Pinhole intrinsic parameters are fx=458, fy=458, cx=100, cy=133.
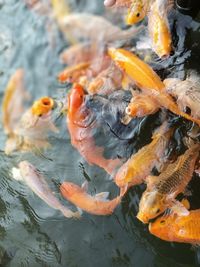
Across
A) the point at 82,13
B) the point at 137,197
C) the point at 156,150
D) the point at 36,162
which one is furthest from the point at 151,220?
the point at 82,13

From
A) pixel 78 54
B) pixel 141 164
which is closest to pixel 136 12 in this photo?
pixel 78 54

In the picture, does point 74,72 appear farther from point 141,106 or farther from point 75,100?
point 141,106

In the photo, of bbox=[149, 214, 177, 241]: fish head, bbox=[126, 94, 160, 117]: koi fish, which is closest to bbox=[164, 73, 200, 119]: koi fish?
bbox=[126, 94, 160, 117]: koi fish

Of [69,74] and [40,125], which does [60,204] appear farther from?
[69,74]

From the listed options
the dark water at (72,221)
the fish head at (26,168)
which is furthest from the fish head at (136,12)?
the fish head at (26,168)

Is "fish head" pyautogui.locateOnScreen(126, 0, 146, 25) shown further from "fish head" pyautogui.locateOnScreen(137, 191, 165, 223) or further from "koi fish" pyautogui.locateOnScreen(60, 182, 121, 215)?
"fish head" pyautogui.locateOnScreen(137, 191, 165, 223)

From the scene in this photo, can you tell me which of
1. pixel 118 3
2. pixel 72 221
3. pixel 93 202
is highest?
pixel 118 3

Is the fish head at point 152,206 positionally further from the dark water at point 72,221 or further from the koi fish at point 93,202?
the koi fish at point 93,202
